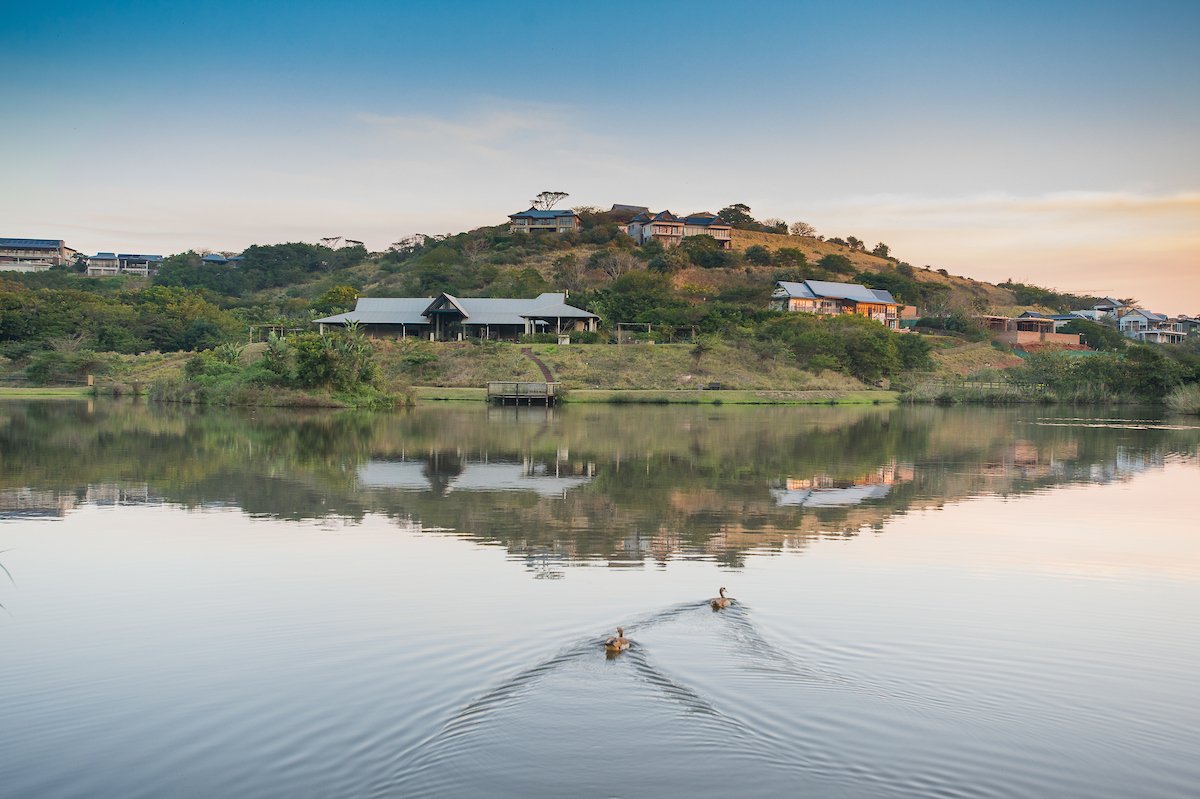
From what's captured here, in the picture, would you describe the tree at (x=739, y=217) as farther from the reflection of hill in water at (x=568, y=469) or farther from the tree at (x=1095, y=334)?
the reflection of hill in water at (x=568, y=469)

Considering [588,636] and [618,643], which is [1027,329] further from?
[618,643]

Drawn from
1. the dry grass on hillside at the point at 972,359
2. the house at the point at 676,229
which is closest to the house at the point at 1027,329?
the dry grass on hillside at the point at 972,359

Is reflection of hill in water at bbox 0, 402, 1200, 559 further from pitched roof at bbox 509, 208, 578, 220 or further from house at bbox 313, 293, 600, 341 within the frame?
pitched roof at bbox 509, 208, 578, 220

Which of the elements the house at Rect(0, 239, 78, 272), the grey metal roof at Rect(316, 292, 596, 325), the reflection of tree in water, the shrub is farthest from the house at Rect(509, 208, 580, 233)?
the reflection of tree in water

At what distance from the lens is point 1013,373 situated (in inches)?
2447

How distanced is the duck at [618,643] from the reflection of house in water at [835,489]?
9558 millimetres

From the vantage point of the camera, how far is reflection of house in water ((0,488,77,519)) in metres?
15.3

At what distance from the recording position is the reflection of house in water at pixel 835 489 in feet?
59.7

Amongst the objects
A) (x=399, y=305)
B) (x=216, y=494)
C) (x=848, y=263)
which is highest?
(x=848, y=263)

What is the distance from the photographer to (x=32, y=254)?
443ft

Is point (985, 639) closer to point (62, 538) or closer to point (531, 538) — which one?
point (531, 538)

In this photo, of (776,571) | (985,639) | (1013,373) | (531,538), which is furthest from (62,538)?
(1013,373)

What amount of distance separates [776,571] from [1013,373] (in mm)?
55996

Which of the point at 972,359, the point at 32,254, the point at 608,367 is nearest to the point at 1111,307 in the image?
the point at 972,359
